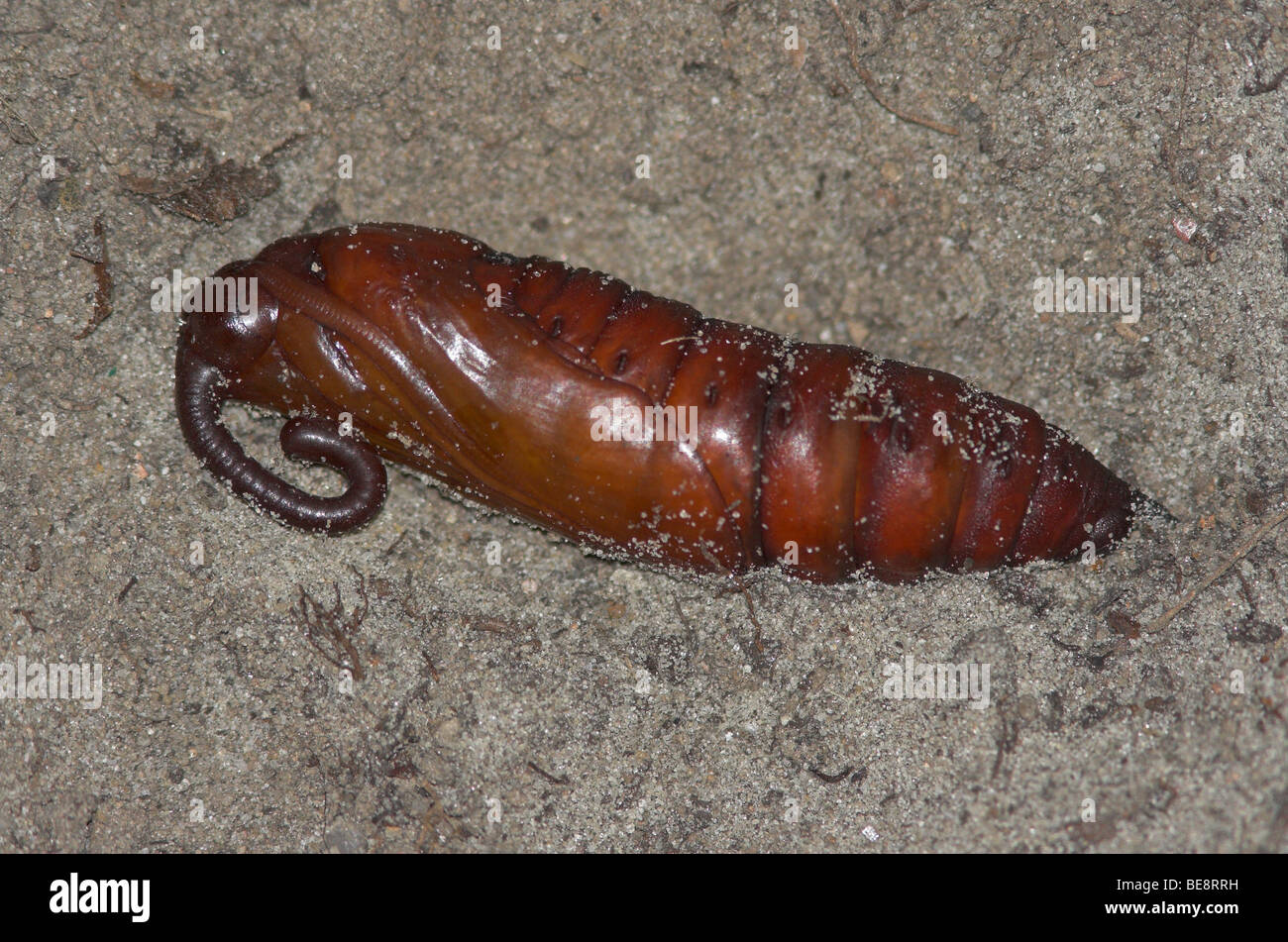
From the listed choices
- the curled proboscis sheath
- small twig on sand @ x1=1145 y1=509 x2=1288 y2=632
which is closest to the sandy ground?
small twig on sand @ x1=1145 y1=509 x2=1288 y2=632

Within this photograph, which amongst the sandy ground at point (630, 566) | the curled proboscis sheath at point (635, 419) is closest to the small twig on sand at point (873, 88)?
the sandy ground at point (630, 566)

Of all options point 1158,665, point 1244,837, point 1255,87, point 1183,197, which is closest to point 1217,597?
point 1158,665

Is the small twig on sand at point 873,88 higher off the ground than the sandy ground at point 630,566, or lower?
higher

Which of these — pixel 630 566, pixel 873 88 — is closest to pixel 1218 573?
pixel 630 566

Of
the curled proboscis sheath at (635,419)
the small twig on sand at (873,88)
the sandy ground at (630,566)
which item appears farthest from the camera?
the small twig on sand at (873,88)

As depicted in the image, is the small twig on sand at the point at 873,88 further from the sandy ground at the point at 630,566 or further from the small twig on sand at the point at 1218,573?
the small twig on sand at the point at 1218,573

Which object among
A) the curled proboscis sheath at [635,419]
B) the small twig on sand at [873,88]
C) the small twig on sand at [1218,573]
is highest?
the small twig on sand at [873,88]

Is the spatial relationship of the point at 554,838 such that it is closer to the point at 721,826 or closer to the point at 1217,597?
the point at 721,826

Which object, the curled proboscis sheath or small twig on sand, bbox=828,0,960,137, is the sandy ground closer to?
small twig on sand, bbox=828,0,960,137
